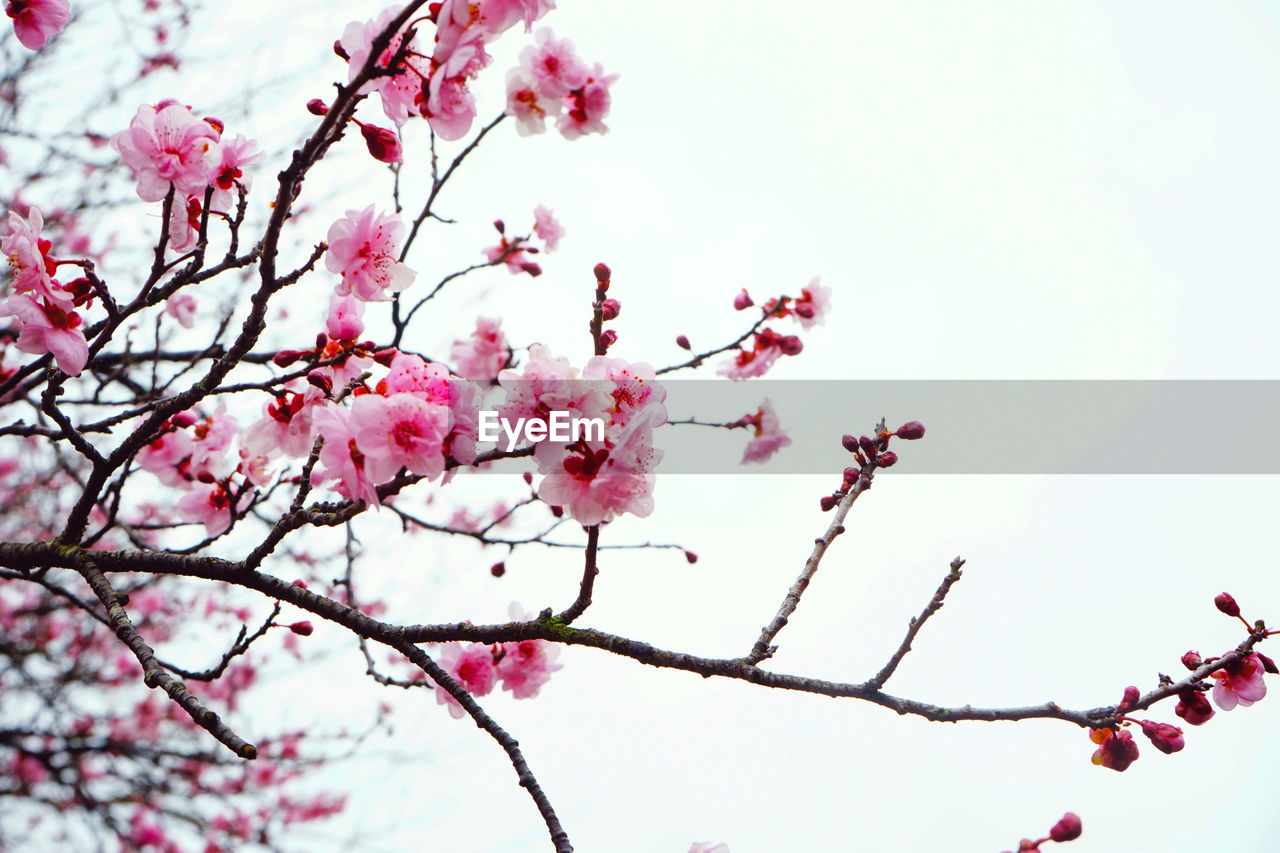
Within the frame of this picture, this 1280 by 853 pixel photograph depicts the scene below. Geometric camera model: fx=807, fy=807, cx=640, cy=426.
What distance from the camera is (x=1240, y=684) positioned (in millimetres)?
1669

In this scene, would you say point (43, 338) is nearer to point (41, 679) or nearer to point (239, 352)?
point (239, 352)

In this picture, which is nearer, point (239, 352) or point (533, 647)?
point (239, 352)

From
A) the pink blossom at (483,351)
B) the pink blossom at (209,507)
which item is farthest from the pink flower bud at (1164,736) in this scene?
the pink blossom at (209,507)

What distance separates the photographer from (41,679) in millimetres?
5344

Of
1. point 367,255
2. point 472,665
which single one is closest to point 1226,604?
point 472,665

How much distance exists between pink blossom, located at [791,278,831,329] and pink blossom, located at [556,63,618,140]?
1.55m

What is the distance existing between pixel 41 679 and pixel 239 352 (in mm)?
5186

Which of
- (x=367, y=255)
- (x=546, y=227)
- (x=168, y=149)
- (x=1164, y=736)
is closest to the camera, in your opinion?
(x=1164, y=736)

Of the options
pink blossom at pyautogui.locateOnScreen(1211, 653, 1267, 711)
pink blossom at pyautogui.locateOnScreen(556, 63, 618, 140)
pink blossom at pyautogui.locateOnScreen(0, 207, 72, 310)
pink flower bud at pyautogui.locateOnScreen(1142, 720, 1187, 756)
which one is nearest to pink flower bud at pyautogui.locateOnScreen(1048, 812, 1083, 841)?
pink flower bud at pyautogui.locateOnScreen(1142, 720, 1187, 756)

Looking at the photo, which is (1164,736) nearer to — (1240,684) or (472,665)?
(1240,684)

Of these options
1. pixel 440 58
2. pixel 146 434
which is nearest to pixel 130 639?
pixel 146 434

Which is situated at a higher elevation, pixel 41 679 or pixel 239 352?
pixel 41 679

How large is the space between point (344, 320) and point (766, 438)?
1.98 metres

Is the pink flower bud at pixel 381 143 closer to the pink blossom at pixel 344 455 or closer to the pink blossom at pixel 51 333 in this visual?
the pink blossom at pixel 344 455
